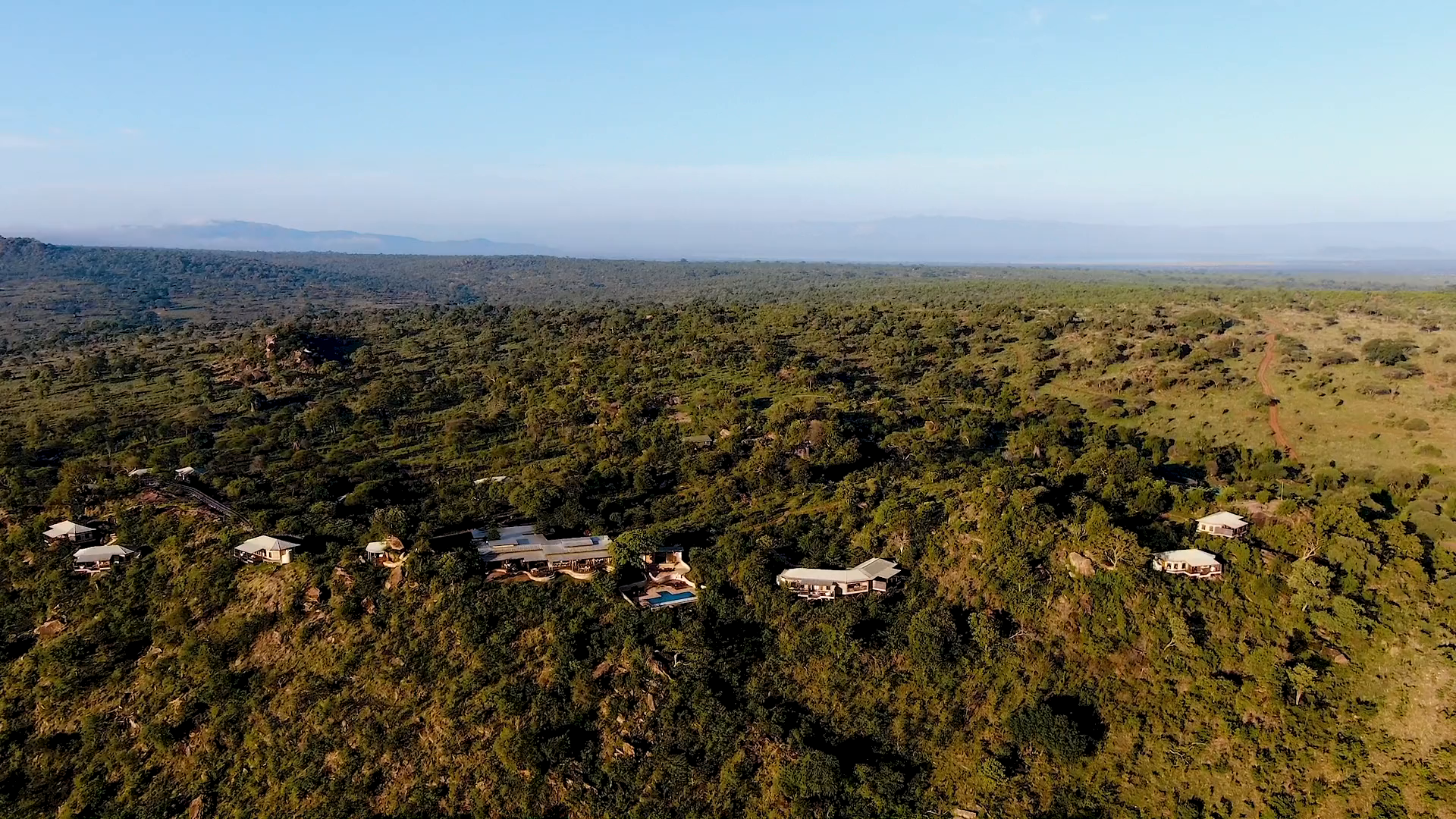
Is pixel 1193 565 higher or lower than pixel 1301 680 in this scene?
higher

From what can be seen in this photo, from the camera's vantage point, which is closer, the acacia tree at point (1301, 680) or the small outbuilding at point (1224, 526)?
the acacia tree at point (1301, 680)

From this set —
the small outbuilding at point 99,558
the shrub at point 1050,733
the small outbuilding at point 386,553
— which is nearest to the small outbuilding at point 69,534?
the small outbuilding at point 99,558

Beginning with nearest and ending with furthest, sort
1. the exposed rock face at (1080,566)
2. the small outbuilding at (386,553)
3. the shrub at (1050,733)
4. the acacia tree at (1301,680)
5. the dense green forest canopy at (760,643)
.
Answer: the dense green forest canopy at (760,643)
the shrub at (1050,733)
the acacia tree at (1301,680)
the exposed rock face at (1080,566)
the small outbuilding at (386,553)

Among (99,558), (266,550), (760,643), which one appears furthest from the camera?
(99,558)

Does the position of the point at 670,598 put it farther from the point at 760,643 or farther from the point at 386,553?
the point at 386,553

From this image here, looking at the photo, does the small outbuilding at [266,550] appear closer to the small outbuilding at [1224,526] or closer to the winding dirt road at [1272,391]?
the small outbuilding at [1224,526]

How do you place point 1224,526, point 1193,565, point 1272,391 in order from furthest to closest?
point 1272,391 → point 1224,526 → point 1193,565

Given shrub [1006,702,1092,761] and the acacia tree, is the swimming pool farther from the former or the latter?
the acacia tree

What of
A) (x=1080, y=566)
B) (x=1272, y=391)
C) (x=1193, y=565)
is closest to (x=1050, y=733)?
(x=1080, y=566)
